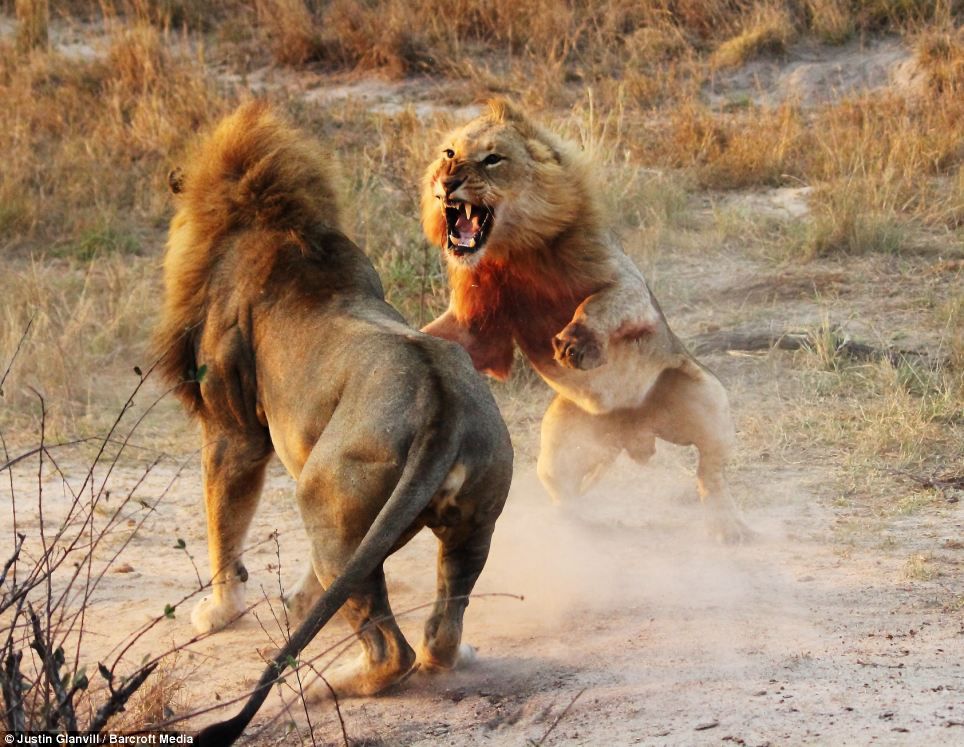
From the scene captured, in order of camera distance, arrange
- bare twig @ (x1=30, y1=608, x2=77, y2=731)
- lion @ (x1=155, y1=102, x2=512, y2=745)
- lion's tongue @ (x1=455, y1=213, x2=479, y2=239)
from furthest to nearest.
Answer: lion's tongue @ (x1=455, y1=213, x2=479, y2=239), lion @ (x1=155, y1=102, x2=512, y2=745), bare twig @ (x1=30, y1=608, x2=77, y2=731)

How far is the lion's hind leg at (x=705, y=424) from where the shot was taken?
16.2 ft

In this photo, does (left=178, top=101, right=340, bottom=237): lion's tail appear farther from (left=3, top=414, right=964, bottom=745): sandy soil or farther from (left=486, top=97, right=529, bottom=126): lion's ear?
(left=3, top=414, right=964, bottom=745): sandy soil

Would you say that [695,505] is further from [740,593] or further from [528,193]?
[528,193]

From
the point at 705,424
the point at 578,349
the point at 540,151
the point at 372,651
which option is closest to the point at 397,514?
the point at 372,651

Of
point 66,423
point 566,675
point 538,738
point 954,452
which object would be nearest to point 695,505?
point 954,452

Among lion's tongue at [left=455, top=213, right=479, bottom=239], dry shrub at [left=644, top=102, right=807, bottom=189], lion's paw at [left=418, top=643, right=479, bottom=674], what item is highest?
lion's tongue at [left=455, top=213, right=479, bottom=239]

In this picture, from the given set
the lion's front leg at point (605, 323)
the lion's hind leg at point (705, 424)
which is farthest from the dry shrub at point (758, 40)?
the lion's front leg at point (605, 323)

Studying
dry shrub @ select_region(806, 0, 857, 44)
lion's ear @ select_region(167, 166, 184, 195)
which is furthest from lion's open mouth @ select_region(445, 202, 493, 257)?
dry shrub @ select_region(806, 0, 857, 44)

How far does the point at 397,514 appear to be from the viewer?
10.7ft

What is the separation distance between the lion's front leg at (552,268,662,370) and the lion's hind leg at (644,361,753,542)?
0.88 ft

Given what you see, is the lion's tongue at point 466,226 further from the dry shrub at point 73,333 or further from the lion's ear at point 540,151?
the dry shrub at point 73,333

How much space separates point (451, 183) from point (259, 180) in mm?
561

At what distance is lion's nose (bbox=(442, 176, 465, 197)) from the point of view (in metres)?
4.38

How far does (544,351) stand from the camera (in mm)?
4789
